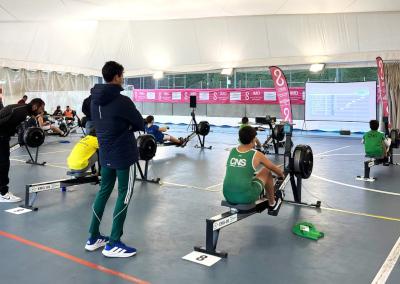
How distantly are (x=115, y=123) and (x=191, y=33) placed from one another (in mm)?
13490

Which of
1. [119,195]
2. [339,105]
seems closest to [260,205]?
[119,195]

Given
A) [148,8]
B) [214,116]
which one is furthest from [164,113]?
[148,8]

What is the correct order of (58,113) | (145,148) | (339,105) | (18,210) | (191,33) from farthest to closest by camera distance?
(191,33) → (58,113) → (339,105) → (145,148) → (18,210)

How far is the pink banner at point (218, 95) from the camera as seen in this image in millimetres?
16616

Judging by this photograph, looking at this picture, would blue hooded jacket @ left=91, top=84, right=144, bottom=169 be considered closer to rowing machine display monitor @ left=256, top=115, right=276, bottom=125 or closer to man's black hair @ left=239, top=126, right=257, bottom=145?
man's black hair @ left=239, top=126, right=257, bottom=145

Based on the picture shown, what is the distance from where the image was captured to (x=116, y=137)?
10.4 ft

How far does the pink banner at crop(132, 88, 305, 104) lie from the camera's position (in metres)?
16.6

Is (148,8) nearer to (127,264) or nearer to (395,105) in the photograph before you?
(395,105)

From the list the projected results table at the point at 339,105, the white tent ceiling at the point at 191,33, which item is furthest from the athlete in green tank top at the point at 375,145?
the projected results table at the point at 339,105

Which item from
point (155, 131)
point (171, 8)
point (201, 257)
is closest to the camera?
point (201, 257)

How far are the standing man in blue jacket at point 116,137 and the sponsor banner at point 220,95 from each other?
13713 mm

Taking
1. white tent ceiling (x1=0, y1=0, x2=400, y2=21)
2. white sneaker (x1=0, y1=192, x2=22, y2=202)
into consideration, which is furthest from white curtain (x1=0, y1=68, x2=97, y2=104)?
white sneaker (x1=0, y1=192, x2=22, y2=202)

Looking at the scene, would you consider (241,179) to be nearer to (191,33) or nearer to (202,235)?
(202,235)

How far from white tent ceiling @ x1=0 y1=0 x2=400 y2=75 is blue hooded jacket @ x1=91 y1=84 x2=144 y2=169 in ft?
29.9
